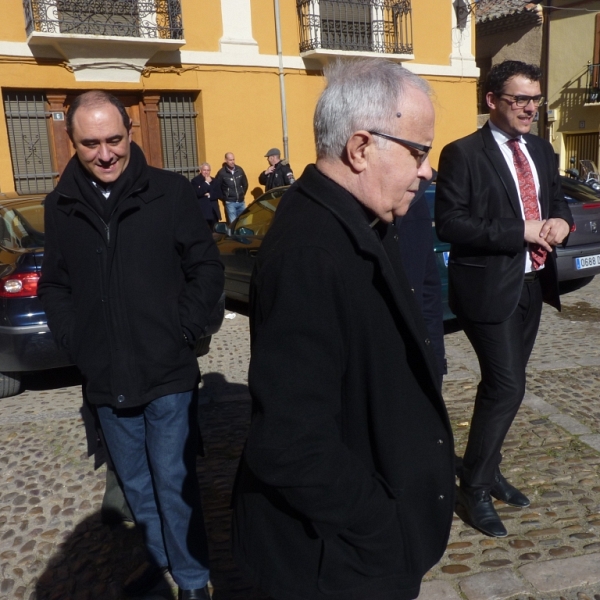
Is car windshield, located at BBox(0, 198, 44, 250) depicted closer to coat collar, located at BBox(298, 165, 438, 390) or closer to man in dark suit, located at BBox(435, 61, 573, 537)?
man in dark suit, located at BBox(435, 61, 573, 537)

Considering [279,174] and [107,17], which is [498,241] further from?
[107,17]

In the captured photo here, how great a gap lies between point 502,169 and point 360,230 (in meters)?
1.73

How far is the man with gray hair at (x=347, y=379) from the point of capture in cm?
147

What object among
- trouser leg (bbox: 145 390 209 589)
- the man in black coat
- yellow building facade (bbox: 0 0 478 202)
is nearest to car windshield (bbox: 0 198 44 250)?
the man in black coat

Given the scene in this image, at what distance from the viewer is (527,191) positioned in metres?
3.12

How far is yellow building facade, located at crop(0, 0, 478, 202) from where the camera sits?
12.8m

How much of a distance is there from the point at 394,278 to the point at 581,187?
7.55 m

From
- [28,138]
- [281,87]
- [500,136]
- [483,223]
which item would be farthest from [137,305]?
[281,87]

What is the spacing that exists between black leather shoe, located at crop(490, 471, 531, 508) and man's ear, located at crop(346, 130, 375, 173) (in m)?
2.33

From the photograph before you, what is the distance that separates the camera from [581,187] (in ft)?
27.4

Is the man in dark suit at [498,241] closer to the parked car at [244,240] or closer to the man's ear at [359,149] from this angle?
the man's ear at [359,149]

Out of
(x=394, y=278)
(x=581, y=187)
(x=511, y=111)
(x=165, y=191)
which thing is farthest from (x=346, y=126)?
(x=581, y=187)

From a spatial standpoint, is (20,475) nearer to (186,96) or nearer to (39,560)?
(39,560)

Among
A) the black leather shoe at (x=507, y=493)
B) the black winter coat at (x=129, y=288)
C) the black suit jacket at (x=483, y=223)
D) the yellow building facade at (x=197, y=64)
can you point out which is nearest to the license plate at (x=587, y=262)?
the black leather shoe at (x=507, y=493)
